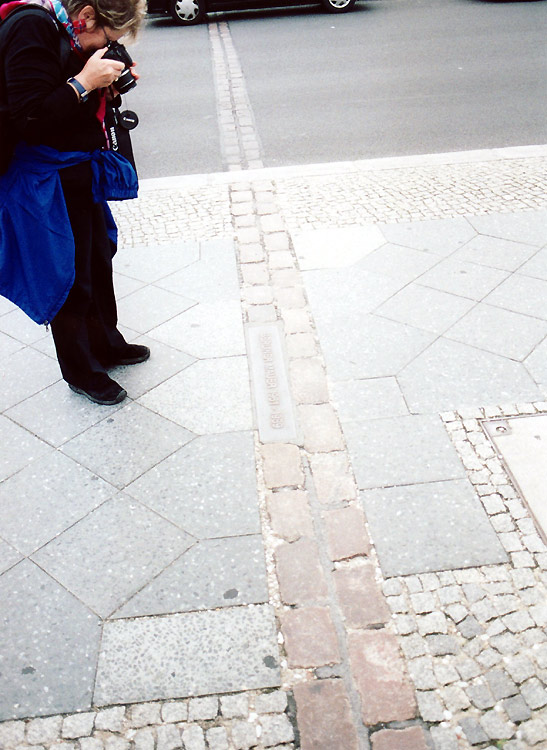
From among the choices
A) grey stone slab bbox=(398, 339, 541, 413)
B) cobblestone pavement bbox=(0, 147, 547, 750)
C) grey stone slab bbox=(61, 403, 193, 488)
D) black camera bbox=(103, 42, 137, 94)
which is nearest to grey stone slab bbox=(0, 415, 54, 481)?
cobblestone pavement bbox=(0, 147, 547, 750)

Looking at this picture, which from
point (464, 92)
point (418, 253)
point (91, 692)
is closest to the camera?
point (91, 692)

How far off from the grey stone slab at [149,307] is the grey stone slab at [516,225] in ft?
7.67

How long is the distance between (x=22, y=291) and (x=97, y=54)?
106cm

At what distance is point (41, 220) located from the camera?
280 centimetres

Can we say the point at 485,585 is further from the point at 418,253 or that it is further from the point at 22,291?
the point at 418,253

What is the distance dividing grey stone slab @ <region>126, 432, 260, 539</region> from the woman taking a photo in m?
0.61

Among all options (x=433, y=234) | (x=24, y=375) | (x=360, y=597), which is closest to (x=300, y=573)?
(x=360, y=597)

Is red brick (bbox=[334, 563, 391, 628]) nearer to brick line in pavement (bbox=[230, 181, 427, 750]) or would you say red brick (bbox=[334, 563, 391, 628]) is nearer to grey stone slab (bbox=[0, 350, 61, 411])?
brick line in pavement (bbox=[230, 181, 427, 750])

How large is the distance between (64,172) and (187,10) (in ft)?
40.1

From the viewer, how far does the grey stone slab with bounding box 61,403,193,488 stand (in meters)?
2.94

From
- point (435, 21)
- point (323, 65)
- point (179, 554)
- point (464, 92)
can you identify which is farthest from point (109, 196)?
point (435, 21)

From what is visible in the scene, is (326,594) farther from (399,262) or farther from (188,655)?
(399,262)

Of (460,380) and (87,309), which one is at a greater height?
(87,309)

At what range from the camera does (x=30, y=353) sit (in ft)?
12.4
